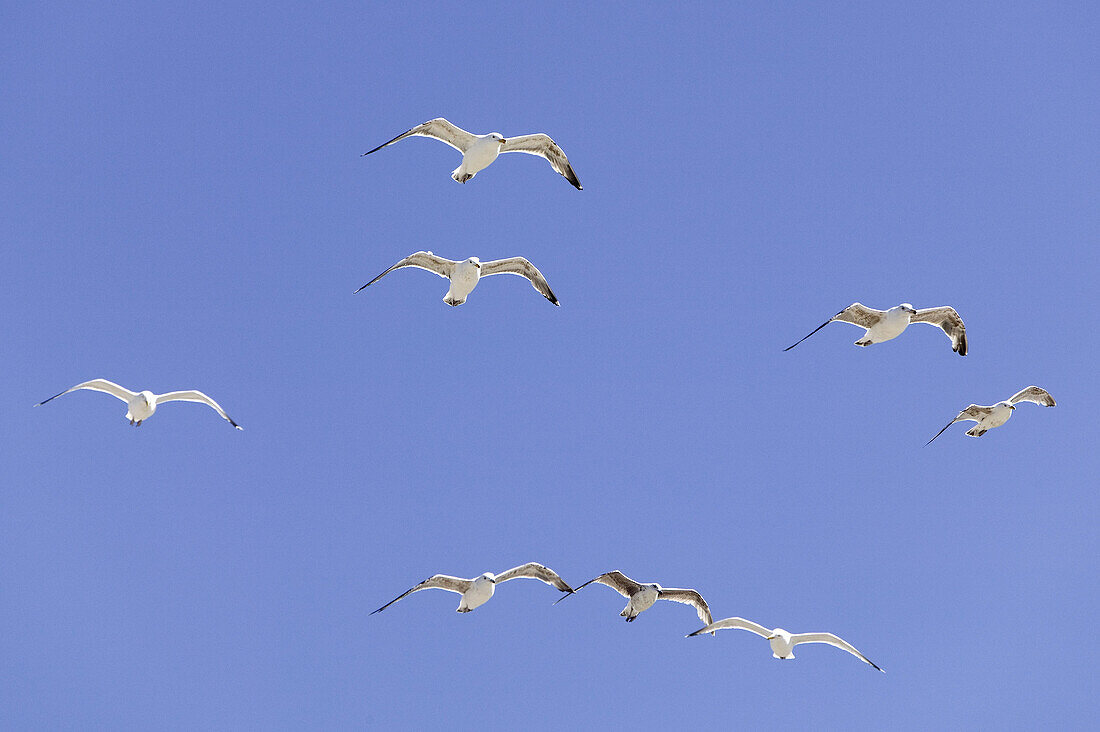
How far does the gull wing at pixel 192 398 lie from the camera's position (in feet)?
97.3

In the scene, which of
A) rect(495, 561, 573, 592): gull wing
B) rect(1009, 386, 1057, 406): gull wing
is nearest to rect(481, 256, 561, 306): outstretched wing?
rect(495, 561, 573, 592): gull wing

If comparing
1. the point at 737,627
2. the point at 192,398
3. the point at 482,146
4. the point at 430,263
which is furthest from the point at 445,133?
the point at 737,627

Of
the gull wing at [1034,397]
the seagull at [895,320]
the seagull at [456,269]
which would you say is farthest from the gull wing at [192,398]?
the gull wing at [1034,397]

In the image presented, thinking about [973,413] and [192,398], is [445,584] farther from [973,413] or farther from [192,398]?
[973,413]

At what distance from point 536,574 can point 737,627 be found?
16.5ft

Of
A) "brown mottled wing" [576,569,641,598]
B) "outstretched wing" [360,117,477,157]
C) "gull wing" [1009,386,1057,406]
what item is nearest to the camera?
"outstretched wing" [360,117,477,157]

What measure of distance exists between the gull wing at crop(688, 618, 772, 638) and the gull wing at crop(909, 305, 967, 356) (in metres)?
7.92

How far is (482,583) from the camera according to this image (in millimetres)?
28859

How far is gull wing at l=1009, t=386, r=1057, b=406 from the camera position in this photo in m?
31.4

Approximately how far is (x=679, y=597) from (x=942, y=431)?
7.16 metres

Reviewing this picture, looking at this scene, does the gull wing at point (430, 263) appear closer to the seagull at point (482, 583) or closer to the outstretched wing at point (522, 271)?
the outstretched wing at point (522, 271)

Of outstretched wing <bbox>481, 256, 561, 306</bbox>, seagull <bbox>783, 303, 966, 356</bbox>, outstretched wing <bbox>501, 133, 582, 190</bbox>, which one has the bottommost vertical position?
seagull <bbox>783, 303, 966, 356</bbox>

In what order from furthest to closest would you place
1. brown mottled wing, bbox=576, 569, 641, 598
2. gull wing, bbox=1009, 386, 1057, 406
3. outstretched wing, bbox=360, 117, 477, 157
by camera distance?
1. gull wing, bbox=1009, 386, 1057, 406
2. brown mottled wing, bbox=576, 569, 641, 598
3. outstretched wing, bbox=360, 117, 477, 157

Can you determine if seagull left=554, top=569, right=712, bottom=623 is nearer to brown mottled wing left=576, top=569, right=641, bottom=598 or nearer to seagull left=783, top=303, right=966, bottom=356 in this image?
brown mottled wing left=576, top=569, right=641, bottom=598
